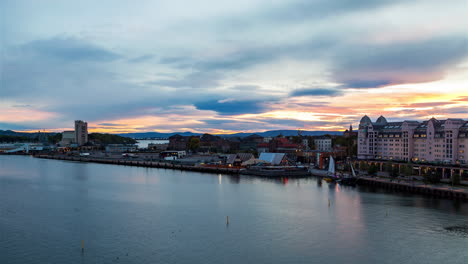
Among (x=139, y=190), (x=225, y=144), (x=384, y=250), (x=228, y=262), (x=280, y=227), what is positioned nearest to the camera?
(x=228, y=262)

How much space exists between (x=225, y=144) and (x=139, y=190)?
245 feet

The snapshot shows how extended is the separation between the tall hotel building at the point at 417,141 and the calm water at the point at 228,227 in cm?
1703

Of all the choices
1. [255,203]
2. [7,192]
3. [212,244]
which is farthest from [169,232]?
[7,192]

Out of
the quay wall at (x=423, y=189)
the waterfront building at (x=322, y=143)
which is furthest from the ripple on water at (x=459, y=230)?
the waterfront building at (x=322, y=143)

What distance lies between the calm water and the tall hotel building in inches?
670

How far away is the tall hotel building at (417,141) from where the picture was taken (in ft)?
146

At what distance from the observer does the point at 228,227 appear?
21.2 m

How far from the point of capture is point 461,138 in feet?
145

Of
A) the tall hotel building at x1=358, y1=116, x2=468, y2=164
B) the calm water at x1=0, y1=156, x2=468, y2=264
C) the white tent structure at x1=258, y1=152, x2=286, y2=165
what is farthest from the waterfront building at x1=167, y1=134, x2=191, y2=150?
the calm water at x1=0, y1=156, x2=468, y2=264

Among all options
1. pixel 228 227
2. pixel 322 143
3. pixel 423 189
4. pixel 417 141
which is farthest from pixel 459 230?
pixel 322 143

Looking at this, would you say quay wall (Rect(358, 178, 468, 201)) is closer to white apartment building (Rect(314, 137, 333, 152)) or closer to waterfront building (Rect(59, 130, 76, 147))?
white apartment building (Rect(314, 137, 333, 152))

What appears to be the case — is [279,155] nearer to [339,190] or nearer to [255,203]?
[339,190]

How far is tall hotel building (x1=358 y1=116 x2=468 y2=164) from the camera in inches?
1756

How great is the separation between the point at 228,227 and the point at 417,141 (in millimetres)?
Result: 38897
